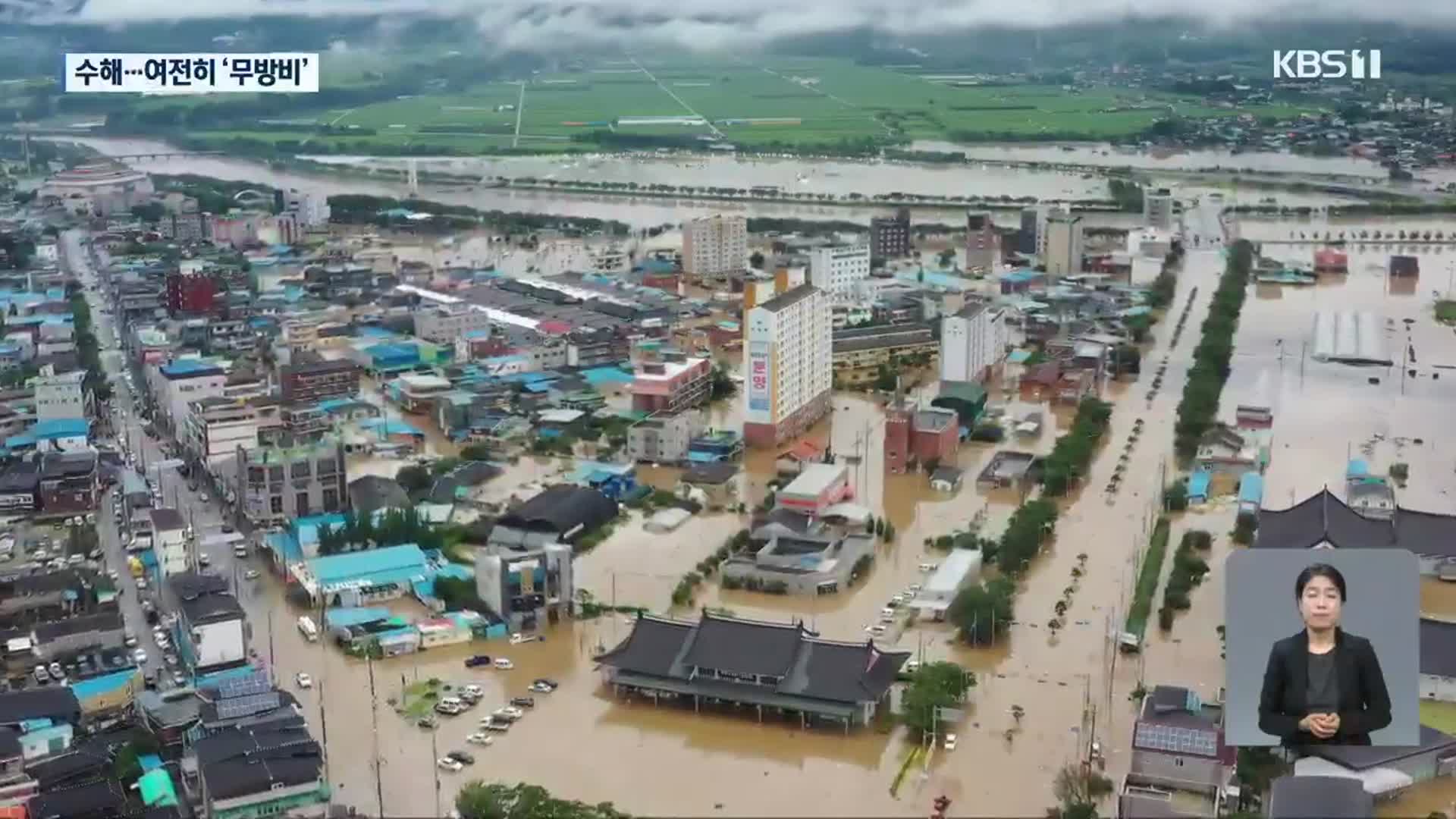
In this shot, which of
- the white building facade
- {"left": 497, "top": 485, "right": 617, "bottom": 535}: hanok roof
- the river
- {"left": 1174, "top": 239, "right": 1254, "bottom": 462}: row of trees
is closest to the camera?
{"left": 497, "top": 485, "right": 617, "bottom": 535}: hanok roof

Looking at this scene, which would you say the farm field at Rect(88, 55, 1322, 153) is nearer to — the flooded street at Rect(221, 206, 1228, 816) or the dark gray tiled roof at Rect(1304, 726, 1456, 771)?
the flooded street at Rect(221, 206, 1228, 816)

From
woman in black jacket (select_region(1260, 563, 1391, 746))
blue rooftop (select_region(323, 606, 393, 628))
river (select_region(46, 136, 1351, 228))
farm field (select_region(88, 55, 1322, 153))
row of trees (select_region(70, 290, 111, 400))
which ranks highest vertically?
farm field (select_region(88, 55, 1322, 153))

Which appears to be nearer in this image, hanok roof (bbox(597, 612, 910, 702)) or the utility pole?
the utility pole

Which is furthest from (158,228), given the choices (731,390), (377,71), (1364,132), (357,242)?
(1364,132)

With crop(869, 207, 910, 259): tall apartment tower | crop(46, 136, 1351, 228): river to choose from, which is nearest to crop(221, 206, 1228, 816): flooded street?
crop(869, 207, 910, 259): tall apartment tower

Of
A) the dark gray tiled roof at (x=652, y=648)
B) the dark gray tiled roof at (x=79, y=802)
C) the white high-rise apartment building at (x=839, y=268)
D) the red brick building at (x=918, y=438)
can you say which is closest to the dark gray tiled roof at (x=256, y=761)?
the dark gray tiled roof at (x=79, y=802)

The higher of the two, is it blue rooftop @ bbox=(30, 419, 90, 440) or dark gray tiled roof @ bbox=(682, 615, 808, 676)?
blue rooftop @ bbox=(30, 419, 90, 440)
